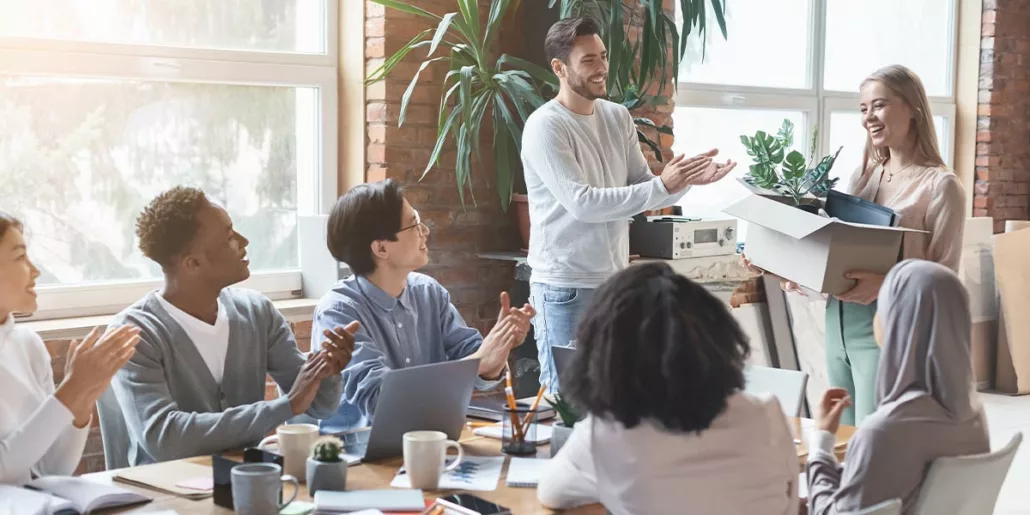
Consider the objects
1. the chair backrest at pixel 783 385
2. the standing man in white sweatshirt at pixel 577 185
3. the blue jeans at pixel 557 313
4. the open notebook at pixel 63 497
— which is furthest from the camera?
the blue jeans at pixel 557 313

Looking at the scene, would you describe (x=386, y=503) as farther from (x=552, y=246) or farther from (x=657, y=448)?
(x=552, y=246)

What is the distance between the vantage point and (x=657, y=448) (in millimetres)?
1713

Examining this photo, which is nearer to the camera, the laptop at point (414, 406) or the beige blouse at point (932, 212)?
the laptop at point (414, 406)

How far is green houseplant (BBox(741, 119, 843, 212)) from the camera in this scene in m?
3.20

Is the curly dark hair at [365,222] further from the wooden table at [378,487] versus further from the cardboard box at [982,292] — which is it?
Result: the cardboard box at [982,292]

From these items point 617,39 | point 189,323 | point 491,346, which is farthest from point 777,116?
point 189,323

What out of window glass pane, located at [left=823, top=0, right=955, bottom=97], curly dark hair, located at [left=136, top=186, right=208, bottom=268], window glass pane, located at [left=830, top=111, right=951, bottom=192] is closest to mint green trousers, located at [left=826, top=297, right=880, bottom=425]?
curly dark hair, located at [left=136, top=186, right=208, bottom=268]

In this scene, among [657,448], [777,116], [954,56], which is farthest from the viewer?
[954,56]

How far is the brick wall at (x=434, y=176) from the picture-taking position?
13.8 feet

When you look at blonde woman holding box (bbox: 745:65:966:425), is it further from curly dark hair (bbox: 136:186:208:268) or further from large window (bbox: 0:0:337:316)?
large window (bbox: 0:0:337:316)

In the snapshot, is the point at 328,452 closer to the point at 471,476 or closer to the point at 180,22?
the point at 471,476

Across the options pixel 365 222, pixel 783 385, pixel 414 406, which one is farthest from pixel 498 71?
pixel 414 406

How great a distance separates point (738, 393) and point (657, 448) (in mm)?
164

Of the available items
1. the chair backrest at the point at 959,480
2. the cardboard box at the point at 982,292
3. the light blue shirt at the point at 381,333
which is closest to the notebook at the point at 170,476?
the light blue shirt at the point at 381,333
